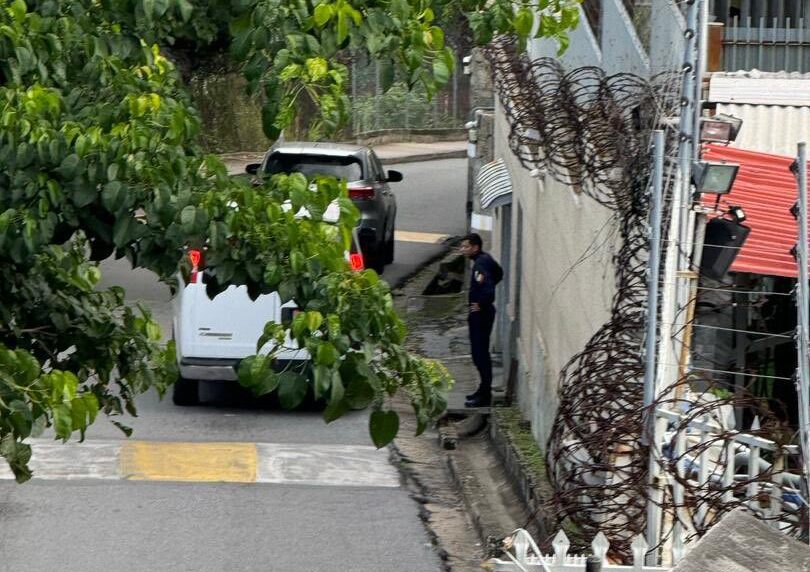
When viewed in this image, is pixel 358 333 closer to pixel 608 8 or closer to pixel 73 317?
pixel 73 317

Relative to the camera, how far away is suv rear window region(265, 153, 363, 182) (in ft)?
63.6

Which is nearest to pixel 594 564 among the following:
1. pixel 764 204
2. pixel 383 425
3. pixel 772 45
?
pixel 383 425

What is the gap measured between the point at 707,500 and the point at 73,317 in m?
2.82

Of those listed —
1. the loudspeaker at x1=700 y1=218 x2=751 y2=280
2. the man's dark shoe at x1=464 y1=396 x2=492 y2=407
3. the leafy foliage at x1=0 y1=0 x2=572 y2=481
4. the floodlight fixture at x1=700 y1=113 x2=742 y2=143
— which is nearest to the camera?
the leafy foliage at x1=0 y1=0 x2=572 y2=481

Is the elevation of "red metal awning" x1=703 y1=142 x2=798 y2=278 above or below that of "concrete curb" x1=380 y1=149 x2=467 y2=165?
above

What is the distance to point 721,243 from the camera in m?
7.38

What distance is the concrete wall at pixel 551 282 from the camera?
390 inches

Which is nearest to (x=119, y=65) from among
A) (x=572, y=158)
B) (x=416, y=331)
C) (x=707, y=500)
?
(x=707, y=500)

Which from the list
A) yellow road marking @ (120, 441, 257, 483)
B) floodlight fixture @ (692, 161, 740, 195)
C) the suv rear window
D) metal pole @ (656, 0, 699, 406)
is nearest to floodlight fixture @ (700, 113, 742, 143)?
metal pole @ (656, 0, 699, 406)

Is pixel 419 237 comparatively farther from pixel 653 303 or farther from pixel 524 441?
pixel 653 303

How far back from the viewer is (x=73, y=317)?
246 inches

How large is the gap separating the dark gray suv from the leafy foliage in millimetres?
13320

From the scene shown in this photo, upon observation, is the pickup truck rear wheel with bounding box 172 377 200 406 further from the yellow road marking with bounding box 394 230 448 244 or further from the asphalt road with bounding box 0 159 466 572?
the yellow road marking with bounding box 394 230 448 244

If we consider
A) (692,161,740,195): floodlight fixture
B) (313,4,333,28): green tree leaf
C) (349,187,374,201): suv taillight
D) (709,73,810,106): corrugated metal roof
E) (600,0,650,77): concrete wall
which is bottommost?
(349,187,374,201): suv taillight
